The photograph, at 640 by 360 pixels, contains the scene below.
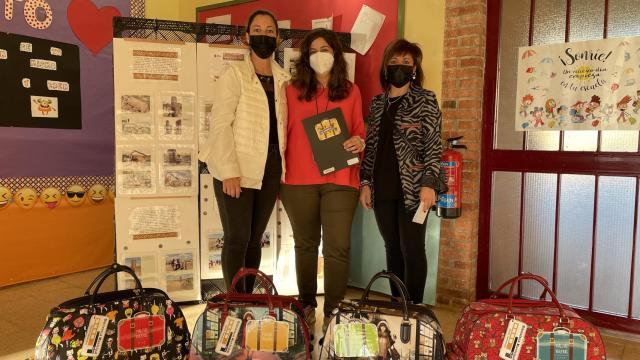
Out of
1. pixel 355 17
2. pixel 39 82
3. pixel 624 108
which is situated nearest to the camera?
pixel 624 108

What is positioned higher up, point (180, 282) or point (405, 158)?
point (405, 158)

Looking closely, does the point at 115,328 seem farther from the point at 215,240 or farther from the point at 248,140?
the point at 215,240

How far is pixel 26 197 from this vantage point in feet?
12.1

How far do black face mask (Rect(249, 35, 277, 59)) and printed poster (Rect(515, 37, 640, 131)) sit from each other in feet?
5.32

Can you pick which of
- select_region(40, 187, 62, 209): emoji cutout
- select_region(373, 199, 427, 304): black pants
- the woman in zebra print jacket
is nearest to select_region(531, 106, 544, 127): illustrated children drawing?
the woman in zebra print jacket

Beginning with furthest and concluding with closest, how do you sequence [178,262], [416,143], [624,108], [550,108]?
1. [178,262]
2. [550,108]
3. [624,108]
4. [416,143]

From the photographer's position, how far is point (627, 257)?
2775 mm

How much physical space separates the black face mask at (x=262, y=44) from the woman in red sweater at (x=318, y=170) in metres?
0.15

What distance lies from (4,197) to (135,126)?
1410 millimetres

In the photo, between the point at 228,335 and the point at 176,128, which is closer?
the point at 228,335

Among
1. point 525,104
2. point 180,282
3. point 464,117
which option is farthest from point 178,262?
point 525,104

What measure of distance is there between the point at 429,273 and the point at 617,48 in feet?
5.70

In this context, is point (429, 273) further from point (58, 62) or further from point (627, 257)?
point (58, 62)

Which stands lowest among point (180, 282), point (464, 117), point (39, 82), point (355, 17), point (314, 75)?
point (180, 282)
